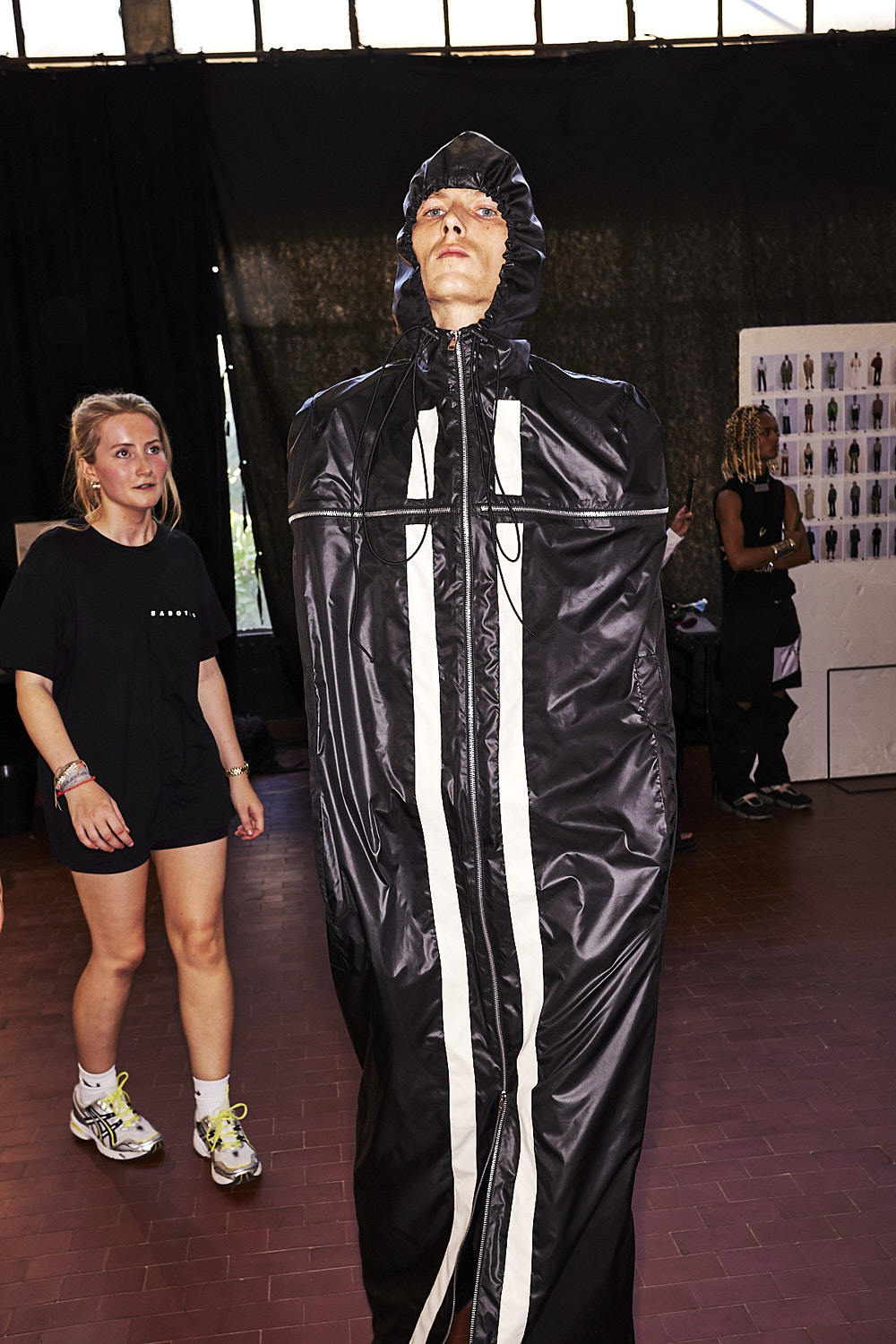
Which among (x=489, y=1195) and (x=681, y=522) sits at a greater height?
(x=681, y=522)

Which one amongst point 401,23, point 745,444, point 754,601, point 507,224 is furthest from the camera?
point 401,23

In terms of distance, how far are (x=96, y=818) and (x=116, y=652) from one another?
35 cm

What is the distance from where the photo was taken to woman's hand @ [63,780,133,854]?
86.8 inches

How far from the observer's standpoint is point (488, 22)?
6.50 m

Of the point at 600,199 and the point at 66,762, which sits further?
the point at 600,199

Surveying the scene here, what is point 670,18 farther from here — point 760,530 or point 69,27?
point 760,530

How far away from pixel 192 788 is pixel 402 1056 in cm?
92

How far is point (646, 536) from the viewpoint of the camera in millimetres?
1694

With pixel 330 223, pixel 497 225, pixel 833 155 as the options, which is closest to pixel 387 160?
pixel 330 223

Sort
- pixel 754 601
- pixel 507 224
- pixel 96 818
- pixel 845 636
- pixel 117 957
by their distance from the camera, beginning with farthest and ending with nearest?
pixel 845 636 → pixel 754 601 → pixel 117 957 → pixel 96 818 → pixel 507 224

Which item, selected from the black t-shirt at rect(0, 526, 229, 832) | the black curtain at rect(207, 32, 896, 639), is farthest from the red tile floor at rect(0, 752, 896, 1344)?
the black curtain at rect(207, 32, 896, 639)

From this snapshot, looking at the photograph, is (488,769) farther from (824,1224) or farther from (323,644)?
(824,1224)

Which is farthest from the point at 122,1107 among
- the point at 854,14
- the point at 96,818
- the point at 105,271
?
the point at 854,14

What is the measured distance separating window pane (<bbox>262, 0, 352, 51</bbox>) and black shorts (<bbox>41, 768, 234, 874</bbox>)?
213 inches
